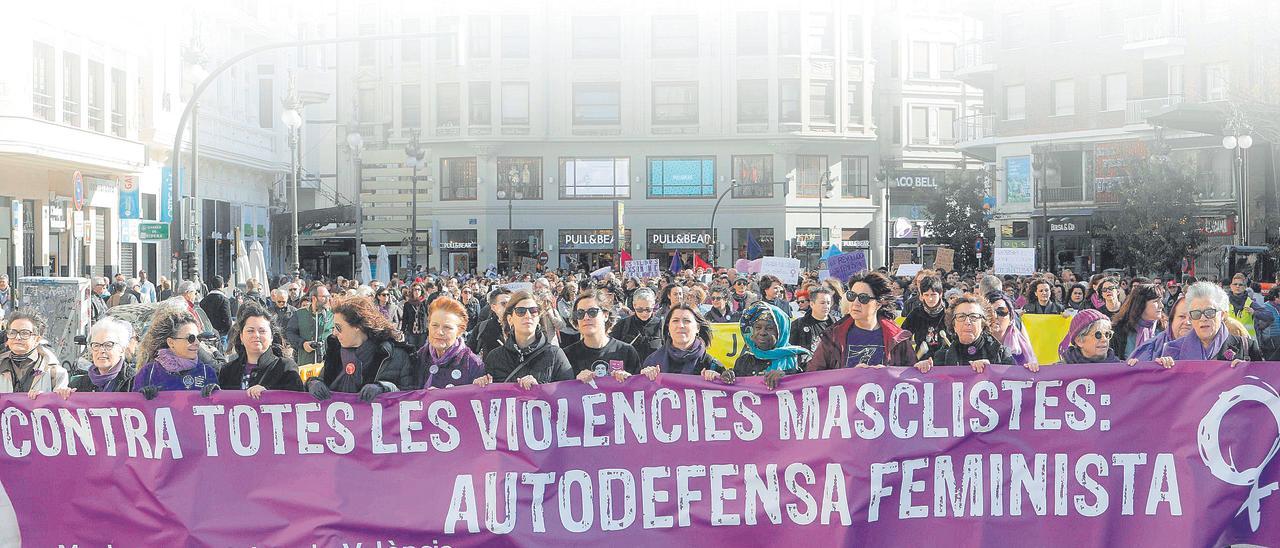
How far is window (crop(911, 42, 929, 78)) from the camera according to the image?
221ft

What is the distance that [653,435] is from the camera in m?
7.41

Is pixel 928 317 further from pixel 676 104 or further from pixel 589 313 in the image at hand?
pixel 676 104

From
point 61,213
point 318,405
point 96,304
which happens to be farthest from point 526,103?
point 318,405

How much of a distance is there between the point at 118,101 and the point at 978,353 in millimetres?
31795

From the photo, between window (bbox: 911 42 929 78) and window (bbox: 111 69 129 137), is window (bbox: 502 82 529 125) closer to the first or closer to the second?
window (bbox: 911 42 929 78)

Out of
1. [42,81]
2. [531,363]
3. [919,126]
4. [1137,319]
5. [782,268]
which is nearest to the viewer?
[531,363]

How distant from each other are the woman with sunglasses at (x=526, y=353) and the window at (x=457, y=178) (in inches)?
2180

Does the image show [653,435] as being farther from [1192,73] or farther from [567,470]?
[1192,73]

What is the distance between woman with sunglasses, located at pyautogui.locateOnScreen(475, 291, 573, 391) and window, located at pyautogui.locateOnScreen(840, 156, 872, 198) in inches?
2217

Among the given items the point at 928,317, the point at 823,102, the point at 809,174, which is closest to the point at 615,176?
the point at 809,174

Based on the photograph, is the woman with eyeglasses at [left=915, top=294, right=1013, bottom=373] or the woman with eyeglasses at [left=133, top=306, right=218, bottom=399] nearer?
the woman with eyeglasses at [left=133, top=306, right=218, bottom=399]

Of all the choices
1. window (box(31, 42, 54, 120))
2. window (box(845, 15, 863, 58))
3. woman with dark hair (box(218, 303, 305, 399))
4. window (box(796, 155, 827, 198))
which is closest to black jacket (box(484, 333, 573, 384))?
woman with dark hair (box(218, 303, 305, 399))

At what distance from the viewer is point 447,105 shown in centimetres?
6297

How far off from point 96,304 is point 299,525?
1265 centimetres
